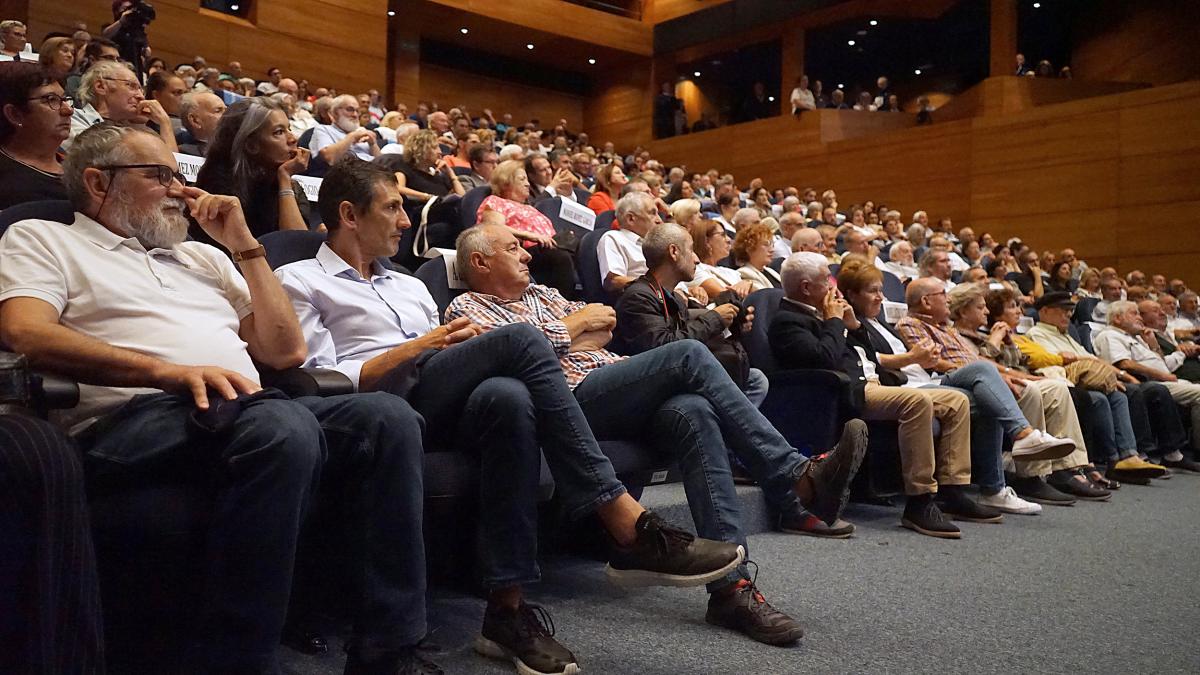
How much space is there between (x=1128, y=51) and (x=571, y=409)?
1056 centimetres

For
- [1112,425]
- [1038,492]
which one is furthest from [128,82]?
[1112,425]

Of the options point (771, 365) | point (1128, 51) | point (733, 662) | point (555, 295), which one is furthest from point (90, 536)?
point (1128, 51)

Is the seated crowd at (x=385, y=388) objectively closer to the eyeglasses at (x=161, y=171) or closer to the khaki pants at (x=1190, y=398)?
the eyeglasses at (x=161, y=171)

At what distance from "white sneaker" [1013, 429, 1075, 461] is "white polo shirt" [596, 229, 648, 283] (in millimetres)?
1368

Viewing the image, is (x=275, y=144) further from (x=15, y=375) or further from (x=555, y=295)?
(x=15, y=375)

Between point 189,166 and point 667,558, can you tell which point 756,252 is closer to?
point 189,166

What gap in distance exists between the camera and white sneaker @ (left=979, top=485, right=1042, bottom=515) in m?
2.85

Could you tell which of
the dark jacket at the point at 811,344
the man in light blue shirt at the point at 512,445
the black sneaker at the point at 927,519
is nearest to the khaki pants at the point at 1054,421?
the black sneaker at the point at 927,519

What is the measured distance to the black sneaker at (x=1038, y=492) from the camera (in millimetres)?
3113

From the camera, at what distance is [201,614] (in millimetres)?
1006

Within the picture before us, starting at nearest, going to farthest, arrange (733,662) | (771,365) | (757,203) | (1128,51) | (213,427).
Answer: (213,427) < (733,662) < (771,365) < (757,203) < (1128,51)

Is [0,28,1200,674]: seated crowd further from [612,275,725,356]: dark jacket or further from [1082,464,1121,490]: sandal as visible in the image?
[1082,464,1121,490]: sandal

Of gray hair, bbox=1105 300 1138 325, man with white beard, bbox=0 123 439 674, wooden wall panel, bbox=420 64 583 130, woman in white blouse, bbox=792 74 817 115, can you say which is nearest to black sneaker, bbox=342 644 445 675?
man with white beard, bbox=0 123 439 674

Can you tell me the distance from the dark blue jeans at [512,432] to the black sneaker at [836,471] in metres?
0.46
